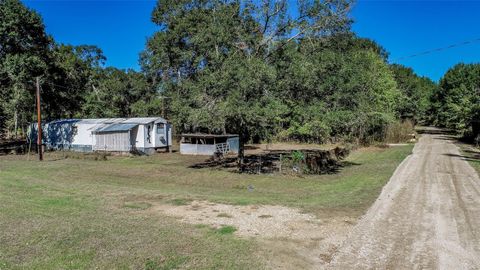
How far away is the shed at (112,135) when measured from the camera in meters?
29.1

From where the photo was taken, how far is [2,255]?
5746mm

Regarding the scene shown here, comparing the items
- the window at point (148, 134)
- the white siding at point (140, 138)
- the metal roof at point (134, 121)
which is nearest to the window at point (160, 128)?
the metal roof at point (134, 121)

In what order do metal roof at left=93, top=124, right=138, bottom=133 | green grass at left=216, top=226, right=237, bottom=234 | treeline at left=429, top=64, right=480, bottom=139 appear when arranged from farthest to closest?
treeline at left=429, top=64, right=480, bottom=139
metal roof at left=93, top=124, right=138, bottom=133
green grass at left=216, top=226, right=237, bottom=234

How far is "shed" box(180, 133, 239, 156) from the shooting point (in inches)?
1126

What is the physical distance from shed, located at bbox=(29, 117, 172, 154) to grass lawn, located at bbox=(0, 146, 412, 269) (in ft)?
37.2

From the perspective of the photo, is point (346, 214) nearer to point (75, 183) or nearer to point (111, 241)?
point (111, 241)

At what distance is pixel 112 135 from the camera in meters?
29.4

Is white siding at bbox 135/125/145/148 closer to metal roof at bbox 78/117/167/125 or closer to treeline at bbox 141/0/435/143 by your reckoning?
metal roof at bbox 78/117/167/125

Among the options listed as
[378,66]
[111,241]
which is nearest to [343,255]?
[111,241]

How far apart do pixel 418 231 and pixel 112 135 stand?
2641 centimetres

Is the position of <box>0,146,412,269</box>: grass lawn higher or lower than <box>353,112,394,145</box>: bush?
lower

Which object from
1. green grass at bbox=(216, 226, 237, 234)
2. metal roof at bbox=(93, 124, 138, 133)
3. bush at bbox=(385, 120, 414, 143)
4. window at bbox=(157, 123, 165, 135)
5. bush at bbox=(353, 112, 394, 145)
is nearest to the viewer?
green grass at bbox=(216, 226, 237, 234)

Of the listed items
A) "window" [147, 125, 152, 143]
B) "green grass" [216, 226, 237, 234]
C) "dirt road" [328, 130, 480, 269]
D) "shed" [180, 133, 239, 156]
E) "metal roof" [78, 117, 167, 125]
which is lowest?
"dirt road" [328, 130, 480, 269]

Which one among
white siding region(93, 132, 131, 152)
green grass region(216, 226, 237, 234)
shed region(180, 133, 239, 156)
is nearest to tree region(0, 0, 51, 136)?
white siding region(93, 132, 131, 152)
